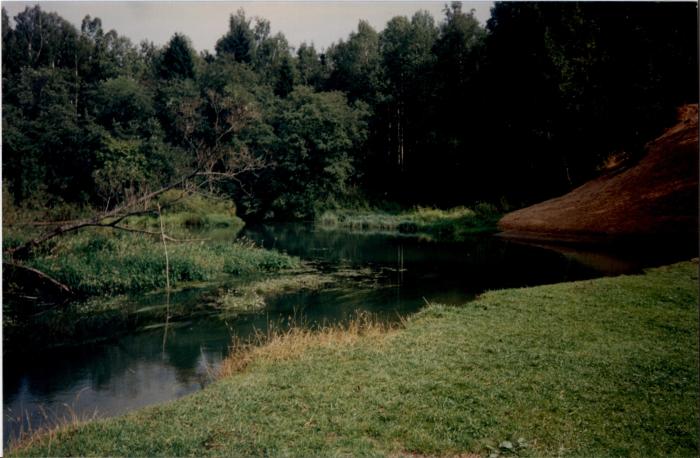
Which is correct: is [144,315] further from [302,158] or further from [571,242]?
[302,158]

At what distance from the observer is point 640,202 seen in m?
21.2

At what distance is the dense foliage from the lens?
86.6 feet

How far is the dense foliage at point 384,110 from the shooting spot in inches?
1040

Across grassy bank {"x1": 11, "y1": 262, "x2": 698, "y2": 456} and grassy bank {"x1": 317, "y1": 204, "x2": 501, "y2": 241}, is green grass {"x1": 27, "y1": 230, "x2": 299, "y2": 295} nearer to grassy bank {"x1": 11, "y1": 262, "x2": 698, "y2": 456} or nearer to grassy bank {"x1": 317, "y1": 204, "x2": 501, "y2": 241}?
grassy bank {"x1": 11, "y1": 262, "x2": 698, "y2": 456}

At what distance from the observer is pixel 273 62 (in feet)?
214

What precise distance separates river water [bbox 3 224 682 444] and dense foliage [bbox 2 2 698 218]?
30.6 ft

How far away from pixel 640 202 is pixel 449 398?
1867cm

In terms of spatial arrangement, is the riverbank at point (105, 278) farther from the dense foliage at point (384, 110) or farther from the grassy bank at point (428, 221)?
the grassy bank at point (428, 221)

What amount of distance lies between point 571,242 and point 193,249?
16.8 metres

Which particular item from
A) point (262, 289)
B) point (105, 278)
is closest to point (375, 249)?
point (262, 289)

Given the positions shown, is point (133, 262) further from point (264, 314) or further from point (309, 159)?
point (309, 159)

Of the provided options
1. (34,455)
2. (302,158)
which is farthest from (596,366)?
(302,158)

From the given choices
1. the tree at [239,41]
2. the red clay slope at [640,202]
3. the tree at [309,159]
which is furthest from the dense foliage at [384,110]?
the tree at [239,41]

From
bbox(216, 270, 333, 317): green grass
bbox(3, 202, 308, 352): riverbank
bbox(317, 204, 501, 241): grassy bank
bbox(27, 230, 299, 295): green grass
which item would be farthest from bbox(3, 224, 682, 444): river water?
bbox(317, 204, 501, 241): grassy bank
